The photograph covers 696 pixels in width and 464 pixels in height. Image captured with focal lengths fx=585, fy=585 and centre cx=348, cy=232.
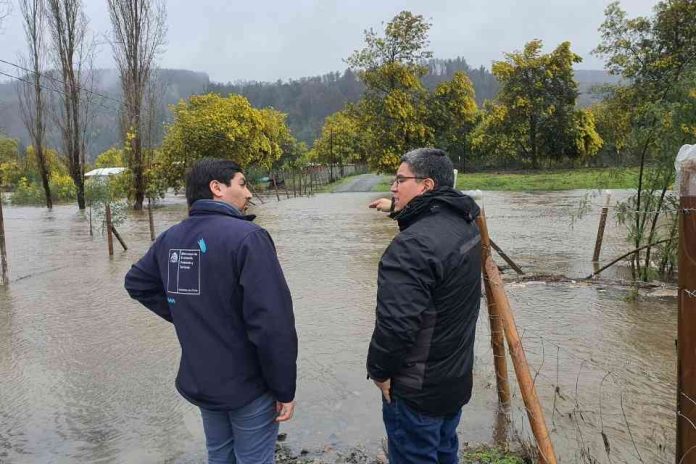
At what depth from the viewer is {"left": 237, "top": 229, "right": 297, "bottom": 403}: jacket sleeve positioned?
A: 2.20 m

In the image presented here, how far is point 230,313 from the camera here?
2299mm

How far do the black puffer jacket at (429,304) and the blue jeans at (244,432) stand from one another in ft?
1.59

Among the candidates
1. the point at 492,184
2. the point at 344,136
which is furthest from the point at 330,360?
the point at 344,136

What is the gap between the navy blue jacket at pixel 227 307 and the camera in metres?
2.22

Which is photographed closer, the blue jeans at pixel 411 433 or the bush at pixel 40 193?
the blue jeans at pixel 411 433

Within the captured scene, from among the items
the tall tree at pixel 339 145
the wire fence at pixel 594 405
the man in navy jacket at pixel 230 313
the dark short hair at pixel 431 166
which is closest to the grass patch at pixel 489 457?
the wire fence at pixel 594 405

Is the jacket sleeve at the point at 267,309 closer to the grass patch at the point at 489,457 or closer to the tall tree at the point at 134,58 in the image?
the grass patch at the point at 489,457

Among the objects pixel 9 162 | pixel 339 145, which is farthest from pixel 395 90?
pixel 9 162

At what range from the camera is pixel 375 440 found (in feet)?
13.1

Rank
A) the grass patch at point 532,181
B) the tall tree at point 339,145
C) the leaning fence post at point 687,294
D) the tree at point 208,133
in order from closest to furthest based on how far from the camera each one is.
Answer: the leaning fence post at point 687,294 → the tree at point 208,133 → the grass patch at point 532,181 → the tall tree at point 339,145

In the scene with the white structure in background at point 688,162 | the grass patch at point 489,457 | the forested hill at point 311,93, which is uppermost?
the forested hill at point 311,93

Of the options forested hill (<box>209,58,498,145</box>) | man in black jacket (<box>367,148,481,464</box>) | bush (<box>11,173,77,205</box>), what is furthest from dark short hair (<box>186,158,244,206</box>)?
forested hill (<box>209,58,498,145</box>)

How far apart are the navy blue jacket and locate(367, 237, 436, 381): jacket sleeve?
14.4 inches

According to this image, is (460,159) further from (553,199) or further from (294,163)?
(553,199)
